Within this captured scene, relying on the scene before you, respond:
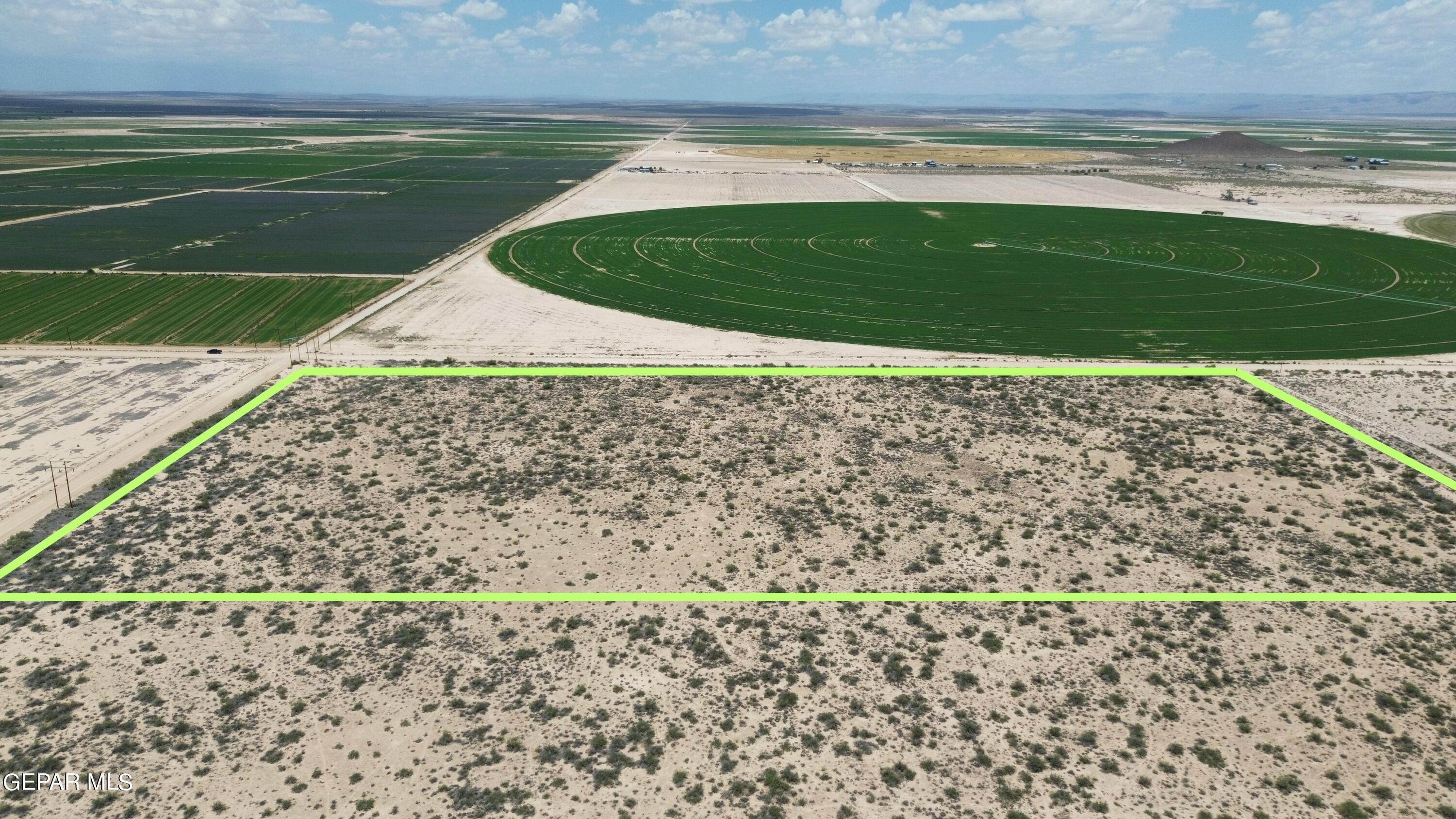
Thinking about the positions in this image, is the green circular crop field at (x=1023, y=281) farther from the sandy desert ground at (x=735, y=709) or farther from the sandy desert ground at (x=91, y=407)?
the sandy desert ground at (x=735, y=709)

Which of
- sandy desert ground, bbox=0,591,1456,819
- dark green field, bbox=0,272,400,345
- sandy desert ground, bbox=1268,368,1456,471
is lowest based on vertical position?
sandy desert ground, bbox=0,591,1456,819

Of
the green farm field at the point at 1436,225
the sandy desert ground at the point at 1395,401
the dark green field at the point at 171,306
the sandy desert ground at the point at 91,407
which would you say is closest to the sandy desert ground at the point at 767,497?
the sandy desert ground at the point at 1395,401

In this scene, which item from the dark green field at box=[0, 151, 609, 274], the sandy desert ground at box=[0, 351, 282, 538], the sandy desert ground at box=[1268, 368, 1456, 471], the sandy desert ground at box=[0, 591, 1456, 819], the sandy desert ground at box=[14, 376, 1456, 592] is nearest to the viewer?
the sandy desert ground at box=[0, 591, 1456, 819]

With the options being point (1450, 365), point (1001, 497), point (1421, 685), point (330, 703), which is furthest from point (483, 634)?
point (1450, 365)

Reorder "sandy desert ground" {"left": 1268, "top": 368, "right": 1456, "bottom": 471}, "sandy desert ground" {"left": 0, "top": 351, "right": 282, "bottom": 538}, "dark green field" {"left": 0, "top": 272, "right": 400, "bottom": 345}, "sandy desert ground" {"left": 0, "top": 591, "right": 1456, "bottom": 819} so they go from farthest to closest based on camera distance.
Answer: "dark green field" {"left": 0, "top": 272, "right": 400, "bottom": 345}
"sandy desert ground" {"left": 1268, "top": 368, "right": 1456, "bottom": 471}
"sandy desert ground" {"left": 0, "top": 351, "right": 282, "bottom": 538}
"sandy desert ground" {"left": 0, "top": 591, "right": 1456, "bottom": 819}

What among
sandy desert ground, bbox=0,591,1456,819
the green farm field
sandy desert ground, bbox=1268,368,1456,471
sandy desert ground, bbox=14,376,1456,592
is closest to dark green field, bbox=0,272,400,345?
sandy desert ground, bbox=14,376,1456,592

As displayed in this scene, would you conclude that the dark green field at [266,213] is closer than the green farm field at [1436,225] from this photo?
Yes

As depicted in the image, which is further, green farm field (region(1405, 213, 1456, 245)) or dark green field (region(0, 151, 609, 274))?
green farm field (region(1405, 213, 1456, 245))

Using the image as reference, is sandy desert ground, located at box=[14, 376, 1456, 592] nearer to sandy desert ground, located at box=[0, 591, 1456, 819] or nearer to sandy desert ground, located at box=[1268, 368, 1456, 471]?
sandy desert ground, located at box=[0, 591, 1456, 819]

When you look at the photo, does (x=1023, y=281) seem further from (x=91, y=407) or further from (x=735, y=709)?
(x=91, y=407)
